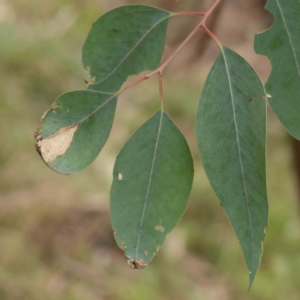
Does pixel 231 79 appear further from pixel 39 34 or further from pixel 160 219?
pixel 39 34

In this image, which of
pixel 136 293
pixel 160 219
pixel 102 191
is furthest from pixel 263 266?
pixel 160 219


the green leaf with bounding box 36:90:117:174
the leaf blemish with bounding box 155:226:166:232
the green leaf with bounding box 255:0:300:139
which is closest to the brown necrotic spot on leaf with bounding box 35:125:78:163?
the green leaf with bounding box 36:90:117:174

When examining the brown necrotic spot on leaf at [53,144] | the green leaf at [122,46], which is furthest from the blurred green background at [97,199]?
the brown necrotic spot on leaf at [53,144]

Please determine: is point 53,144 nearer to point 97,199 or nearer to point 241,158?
point 241,158

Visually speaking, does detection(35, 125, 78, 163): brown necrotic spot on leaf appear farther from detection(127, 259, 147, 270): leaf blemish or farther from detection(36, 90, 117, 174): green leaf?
detection(127, 259, 147, 270): leaf blemish

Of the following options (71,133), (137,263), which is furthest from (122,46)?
(137,263)

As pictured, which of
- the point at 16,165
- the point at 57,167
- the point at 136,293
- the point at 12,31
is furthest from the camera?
the point at 12,31
